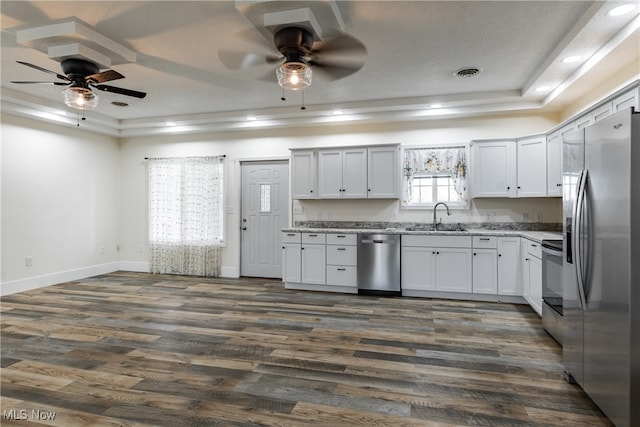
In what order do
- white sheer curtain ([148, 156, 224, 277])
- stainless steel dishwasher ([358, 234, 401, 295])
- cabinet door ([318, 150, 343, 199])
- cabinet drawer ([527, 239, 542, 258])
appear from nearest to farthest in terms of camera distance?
cabinet drawer ([527, 239, 542, 258])
stainless steel dishwasher ([358, 234, 401, 295])
cabinet door ([318, 150, 343, 199])
white sheer curtain ([148, 156, 224, 277])

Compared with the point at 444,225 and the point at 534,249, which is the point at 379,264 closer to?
the point at 444,225

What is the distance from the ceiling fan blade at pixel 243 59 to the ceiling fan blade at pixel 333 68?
50cm

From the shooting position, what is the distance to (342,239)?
527cm

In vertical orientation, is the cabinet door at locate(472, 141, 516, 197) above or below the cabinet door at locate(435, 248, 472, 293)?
above

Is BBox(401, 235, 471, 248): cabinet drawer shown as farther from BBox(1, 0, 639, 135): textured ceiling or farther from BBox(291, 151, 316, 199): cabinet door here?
BBox(1, 0, 639, 135): textured ceiling

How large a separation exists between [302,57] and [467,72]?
2189 millimetres

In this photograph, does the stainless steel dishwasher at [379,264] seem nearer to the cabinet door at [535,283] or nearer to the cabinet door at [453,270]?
the cabinet door at [453,270]

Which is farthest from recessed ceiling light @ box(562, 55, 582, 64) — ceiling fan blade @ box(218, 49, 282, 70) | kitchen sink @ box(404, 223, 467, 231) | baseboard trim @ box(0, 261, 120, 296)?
baseboard trim @ box(0, 261, 120, 296)

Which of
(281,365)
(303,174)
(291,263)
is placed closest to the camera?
(281,365)

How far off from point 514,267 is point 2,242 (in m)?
6.99

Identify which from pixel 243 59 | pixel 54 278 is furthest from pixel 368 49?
pixel 54 278

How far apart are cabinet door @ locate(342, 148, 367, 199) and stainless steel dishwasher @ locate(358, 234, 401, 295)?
0.74 m

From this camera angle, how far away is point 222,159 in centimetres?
647

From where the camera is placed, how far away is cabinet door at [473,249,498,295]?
4.72 metres
